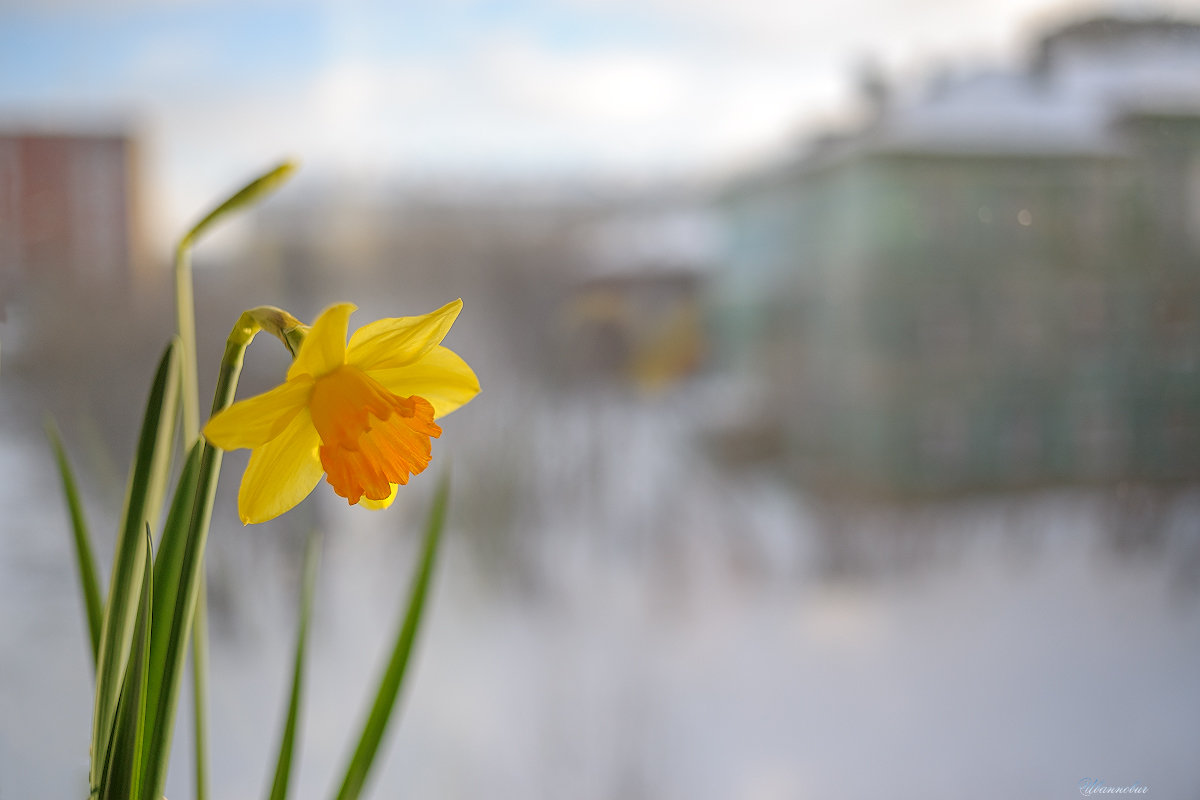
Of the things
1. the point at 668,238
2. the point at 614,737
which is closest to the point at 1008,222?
the point at 668,238

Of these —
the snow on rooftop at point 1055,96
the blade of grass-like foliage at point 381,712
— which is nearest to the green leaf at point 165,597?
the blade of grass-like foliage at point 381,712

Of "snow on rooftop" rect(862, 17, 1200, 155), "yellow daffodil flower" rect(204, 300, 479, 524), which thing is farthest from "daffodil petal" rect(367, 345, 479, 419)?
"snow on rooftop" rect(862, 17, 1200, 155)

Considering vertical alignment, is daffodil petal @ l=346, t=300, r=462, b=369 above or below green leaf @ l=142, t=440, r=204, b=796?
above

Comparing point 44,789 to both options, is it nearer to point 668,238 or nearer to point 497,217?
point 497,217

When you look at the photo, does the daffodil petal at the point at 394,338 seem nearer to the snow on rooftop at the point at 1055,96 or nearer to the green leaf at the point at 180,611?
the green leaf at the point at 180,611

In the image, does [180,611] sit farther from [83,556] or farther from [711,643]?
[711,643]

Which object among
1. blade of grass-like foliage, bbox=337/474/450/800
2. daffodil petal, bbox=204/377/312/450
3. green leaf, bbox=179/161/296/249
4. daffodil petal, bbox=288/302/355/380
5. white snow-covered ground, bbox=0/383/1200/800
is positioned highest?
green leaf, bbox=179/161/296/249

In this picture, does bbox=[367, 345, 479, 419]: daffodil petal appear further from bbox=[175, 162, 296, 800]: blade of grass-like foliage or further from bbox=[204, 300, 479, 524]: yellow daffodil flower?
bbox=[175, 162, 296, 800]: blade of grass-like foliage
